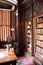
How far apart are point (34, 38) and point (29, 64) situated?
3.52 ft

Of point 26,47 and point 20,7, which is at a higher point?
point 20,7

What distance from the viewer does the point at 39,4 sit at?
4109 mm

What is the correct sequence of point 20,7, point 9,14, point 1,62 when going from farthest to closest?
point 9,14, point 20,7, point 1,62

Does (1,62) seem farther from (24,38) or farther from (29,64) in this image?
(24,38)

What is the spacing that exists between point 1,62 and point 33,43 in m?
2.39

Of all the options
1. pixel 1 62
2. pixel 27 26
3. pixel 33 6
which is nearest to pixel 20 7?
pixel 27 26

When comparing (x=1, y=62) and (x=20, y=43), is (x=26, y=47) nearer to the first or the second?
(x=20, y=43)

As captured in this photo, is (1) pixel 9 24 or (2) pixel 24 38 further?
(1) pixel 9 24

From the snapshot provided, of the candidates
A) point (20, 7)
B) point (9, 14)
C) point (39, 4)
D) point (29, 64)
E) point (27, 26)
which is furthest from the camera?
point (9, 14)

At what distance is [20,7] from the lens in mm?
6266

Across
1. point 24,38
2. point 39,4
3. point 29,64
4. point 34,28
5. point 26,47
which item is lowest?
point 29,64

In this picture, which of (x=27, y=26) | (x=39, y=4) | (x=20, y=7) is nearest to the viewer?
(x=39, y=4)

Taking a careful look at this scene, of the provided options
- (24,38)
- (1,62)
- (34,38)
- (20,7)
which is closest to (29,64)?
(34,38)

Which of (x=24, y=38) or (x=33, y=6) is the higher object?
(x=33, y=6)
